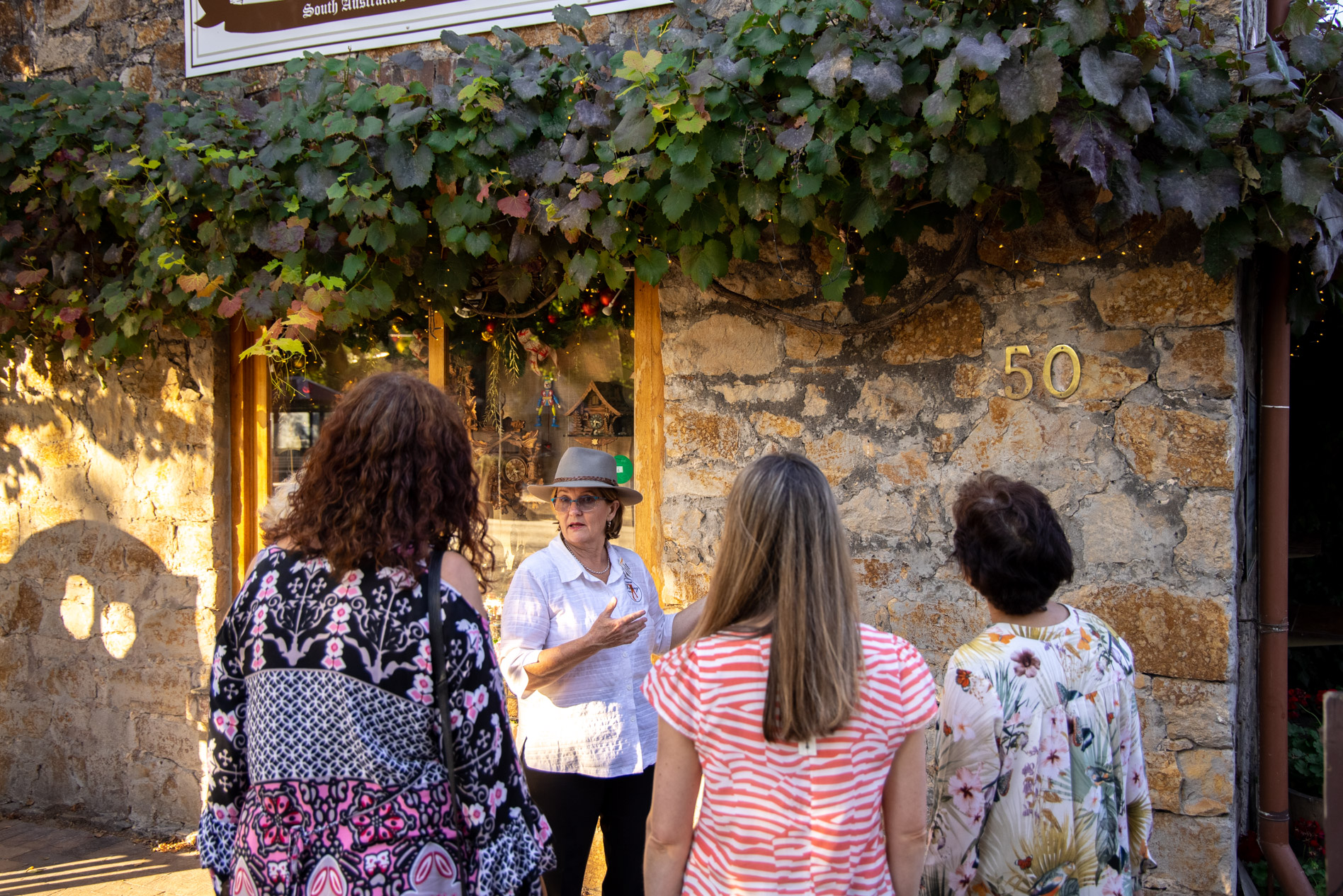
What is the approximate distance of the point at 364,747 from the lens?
1.57 meters

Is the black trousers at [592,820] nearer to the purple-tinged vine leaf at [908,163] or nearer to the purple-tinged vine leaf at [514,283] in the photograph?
the purple-tinged vine leaf at [514,283]

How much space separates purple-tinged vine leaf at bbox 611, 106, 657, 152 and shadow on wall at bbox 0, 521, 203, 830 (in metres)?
2.73

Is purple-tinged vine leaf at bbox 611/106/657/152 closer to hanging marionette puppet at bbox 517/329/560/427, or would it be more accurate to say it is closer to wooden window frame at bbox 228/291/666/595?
wooden window frame at bbox 228/291/666/595

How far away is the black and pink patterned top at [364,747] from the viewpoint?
1.58 m

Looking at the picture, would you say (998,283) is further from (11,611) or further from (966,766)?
(11,611)

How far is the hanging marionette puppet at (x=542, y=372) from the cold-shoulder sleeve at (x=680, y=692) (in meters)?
2.23

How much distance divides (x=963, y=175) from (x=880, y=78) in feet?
1.07

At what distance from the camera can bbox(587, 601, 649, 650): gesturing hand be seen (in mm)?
2209

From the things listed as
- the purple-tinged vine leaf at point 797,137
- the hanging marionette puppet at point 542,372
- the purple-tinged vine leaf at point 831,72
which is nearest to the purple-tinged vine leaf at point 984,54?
the purple-tinged vine leaf at point 831,72

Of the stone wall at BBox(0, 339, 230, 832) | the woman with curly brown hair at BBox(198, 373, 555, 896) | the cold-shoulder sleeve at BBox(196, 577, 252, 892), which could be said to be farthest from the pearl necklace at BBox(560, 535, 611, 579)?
the stone wall at BBox(0, 339, 230, 832)

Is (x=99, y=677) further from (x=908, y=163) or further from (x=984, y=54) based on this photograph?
(x=984, y=54)

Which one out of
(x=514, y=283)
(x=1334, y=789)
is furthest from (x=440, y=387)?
(x=1334, y=789)

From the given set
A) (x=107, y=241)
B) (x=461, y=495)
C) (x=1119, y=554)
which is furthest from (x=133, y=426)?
(x=1119, y=554)

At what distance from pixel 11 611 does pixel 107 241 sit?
183cm
